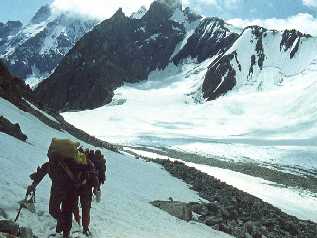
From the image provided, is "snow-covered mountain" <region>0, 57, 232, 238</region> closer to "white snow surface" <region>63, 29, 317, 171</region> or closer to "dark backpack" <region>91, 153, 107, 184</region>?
"dark backpack" <region>91, 153, 107, 184</region>

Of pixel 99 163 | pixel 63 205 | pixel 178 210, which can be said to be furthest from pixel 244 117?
pixel 63 205

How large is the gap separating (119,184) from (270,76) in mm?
161990

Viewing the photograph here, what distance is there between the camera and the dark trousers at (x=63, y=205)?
39.8 ft

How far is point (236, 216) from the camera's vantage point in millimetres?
25859

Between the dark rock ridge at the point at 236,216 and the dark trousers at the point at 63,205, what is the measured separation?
415 inches

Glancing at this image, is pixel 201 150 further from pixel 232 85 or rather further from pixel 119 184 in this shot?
pixel 232 85

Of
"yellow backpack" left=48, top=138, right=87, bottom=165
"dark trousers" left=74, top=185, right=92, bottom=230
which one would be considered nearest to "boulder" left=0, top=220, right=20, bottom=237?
"dark trousers" left=74, top=185, right=92, bottom=230

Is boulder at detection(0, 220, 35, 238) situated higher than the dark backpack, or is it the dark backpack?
the dark backpack

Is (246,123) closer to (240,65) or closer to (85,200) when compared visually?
(240,65)

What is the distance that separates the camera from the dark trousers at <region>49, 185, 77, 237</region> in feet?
39.8

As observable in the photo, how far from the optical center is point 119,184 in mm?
25984

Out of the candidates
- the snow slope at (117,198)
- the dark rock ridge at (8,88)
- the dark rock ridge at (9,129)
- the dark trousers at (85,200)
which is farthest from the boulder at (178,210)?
the dark rock ridge at (8,88)

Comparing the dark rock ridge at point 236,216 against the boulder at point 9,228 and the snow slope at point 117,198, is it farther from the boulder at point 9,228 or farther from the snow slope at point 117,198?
the boulder at point 9,228

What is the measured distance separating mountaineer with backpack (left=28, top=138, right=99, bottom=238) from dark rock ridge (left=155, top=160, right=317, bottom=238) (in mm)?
10609
